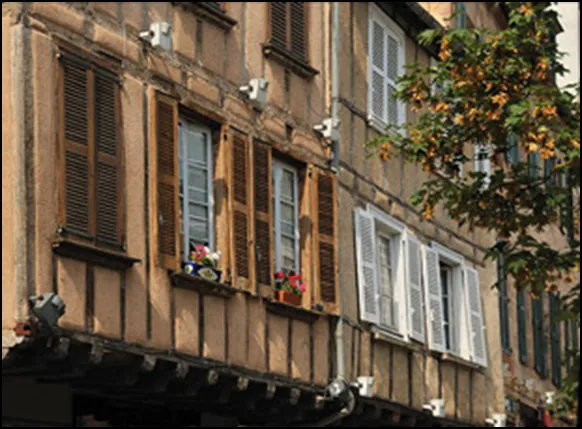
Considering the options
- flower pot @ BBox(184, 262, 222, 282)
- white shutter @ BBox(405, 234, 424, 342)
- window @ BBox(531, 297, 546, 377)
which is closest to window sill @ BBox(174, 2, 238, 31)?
flower pot @ BBox(184, 262, 222, 282)

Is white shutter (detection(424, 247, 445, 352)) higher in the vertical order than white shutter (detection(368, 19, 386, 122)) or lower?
lower

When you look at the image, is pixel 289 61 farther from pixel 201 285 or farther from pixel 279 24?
pixel 201 285

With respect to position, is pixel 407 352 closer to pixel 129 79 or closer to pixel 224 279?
pixel 224 279

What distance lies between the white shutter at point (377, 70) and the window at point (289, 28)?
2.15m

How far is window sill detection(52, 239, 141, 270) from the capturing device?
49.0 feet

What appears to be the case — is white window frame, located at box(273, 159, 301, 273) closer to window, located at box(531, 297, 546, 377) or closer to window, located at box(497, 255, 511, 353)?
window, located at box(497, 255, 511, 353)

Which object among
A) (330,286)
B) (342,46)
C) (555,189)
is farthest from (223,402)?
(342,46)

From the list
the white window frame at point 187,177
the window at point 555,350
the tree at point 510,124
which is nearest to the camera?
the tree at point 510,124

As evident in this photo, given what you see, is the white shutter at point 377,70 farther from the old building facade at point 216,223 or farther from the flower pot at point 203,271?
the flower pot at point 203,271

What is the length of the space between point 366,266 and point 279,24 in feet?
10.2

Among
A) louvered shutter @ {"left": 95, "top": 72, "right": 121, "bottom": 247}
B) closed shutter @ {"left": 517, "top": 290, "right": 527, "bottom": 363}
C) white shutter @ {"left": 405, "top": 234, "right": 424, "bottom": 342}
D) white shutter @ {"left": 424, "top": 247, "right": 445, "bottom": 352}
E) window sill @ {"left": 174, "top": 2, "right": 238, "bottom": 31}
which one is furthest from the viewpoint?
closed shutter @ {"left": 517, "top": 290, "right": 527, "bottom": 363}

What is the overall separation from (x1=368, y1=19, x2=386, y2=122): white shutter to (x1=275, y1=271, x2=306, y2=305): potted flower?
138 inches

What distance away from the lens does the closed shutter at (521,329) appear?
2842 centimetres

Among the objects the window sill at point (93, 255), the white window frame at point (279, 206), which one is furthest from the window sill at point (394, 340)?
the window sill at point (93, 255)
